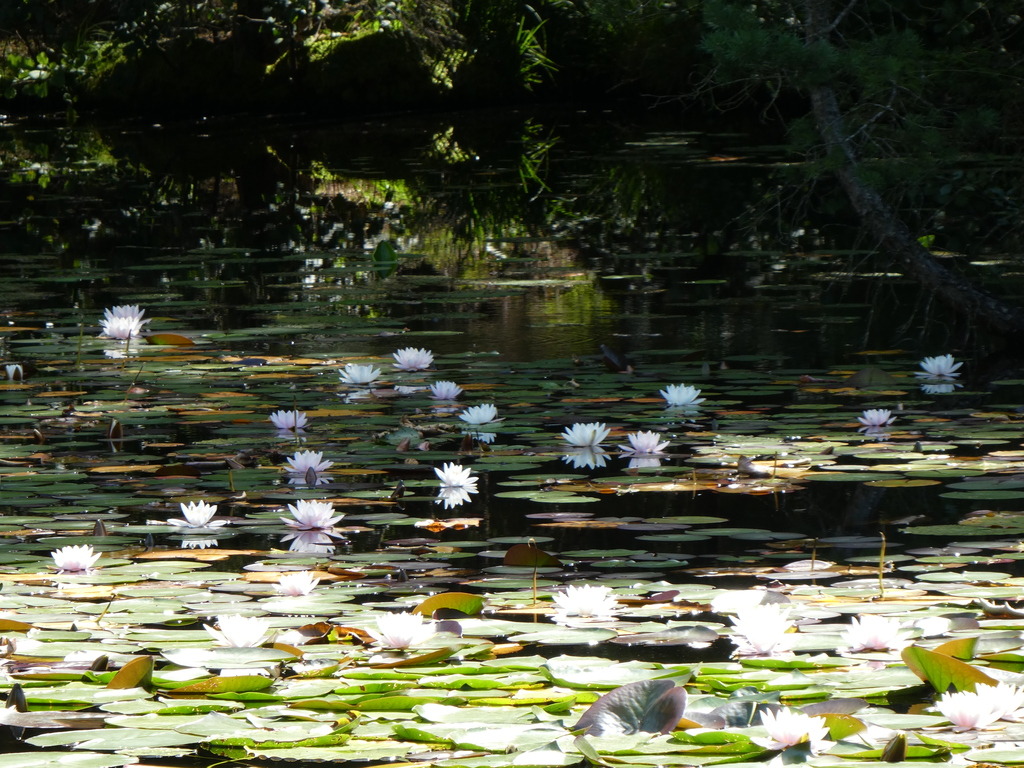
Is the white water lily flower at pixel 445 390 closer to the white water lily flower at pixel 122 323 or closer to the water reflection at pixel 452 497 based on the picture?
the water reflection at pixel 452 497

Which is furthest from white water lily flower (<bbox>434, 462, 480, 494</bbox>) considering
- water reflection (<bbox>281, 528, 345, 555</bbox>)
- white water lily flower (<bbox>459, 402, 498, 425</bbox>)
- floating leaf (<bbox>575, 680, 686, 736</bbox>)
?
floating leaf (<bbox>575, 680, 686, 736</bbox>)

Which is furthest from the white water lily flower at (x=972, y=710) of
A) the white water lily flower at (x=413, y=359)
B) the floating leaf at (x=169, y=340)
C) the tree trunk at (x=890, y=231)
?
the floating leaf at (x=169, y=340)

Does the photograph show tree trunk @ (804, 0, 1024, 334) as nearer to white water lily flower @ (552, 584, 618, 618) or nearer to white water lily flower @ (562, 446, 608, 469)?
white water lily flower @ (562, 446, 608, 469)

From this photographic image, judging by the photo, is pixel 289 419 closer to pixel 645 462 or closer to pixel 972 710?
pixel 645 462

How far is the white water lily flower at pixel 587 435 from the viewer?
8.46ft

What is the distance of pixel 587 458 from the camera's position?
8.45ft

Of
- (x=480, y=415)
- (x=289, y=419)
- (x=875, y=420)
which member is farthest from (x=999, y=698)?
(x=289, y=419)

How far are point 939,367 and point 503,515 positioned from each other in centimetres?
146

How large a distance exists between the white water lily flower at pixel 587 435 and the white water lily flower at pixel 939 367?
3.52ft

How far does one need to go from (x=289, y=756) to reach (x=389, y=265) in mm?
4474

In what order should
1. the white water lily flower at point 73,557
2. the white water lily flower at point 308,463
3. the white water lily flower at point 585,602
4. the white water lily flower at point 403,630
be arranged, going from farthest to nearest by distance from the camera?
the white water lily flower at point 308,463 < the white water lily flower at point 73,557 < the white water lily flower at point 585,602 < the white water lily flower at point 403,630

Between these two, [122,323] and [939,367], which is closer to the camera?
[939,367]

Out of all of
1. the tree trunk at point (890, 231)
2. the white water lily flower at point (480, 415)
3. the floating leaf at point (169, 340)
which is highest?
the tree trunk at point (890, 231)

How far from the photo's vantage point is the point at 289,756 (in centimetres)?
125
